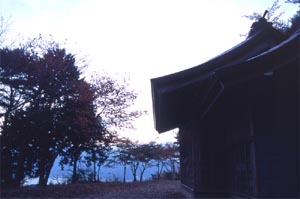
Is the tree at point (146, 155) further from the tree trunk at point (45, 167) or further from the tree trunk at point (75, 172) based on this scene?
the tree trunk at point (45, 167)

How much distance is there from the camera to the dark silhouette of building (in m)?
4.68

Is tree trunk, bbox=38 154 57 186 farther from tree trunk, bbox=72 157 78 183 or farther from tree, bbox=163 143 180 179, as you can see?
tree, bbox=163 143 180 179

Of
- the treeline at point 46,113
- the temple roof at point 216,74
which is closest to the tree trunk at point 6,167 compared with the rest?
the treeline at point 46,113

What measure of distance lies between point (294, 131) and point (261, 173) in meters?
0.91

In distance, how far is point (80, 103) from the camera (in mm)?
21250

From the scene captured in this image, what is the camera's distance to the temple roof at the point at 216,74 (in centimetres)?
460

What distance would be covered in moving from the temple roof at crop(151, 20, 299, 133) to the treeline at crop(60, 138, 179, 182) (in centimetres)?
1451

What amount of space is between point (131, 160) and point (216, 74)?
944 inches

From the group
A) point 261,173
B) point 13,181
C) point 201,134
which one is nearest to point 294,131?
point 261,173

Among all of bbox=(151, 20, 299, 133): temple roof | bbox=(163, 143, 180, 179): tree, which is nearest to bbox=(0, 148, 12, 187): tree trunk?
bbox=(151, 20, 299, 133): temple roof

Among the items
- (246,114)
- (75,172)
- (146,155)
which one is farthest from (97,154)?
(246,114)

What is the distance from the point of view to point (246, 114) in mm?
5707

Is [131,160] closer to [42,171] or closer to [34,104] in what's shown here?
[42,171]

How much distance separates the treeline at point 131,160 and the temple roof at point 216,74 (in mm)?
14511
